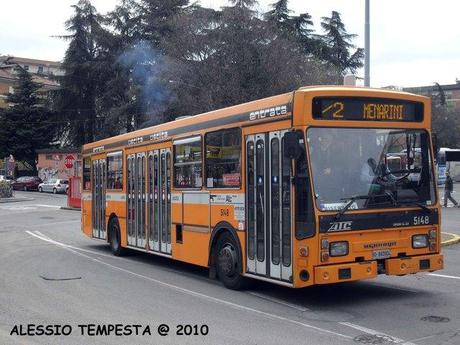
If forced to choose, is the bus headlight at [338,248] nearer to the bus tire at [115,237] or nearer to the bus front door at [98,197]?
the bus tire at [115,237]

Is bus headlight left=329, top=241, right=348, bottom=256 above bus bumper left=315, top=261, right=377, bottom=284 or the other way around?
above

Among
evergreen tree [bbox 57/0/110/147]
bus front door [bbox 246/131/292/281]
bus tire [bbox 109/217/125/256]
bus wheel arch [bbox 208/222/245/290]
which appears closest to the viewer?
bus front door [bbox 246/131/292/281]

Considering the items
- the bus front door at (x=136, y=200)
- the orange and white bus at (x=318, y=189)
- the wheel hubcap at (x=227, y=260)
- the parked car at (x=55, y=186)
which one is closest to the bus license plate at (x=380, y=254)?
the orange and white bus at (x=318, y=189)

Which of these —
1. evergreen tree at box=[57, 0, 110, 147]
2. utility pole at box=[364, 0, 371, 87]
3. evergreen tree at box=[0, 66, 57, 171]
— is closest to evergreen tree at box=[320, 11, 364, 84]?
evergreen tree at box=[57, 0, 110, 147]

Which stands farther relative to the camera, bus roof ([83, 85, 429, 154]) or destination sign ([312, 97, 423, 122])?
bus roof ([83, 85, 429, 154])

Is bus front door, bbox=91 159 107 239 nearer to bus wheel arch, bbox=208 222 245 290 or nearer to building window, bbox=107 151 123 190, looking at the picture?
building window, bbox=107 151 123 190

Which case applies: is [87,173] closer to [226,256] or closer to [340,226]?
[226,256]

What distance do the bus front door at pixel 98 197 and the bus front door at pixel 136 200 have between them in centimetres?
213

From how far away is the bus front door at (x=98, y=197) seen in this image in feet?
54.4

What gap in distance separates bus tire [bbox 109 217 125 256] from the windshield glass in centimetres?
817

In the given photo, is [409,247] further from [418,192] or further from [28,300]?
[28,300]

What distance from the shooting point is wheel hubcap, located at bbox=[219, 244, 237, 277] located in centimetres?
1004

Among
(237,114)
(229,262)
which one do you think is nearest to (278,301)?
(229,262)

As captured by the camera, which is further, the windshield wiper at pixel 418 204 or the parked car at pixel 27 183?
the parked car at pixel 27 183
